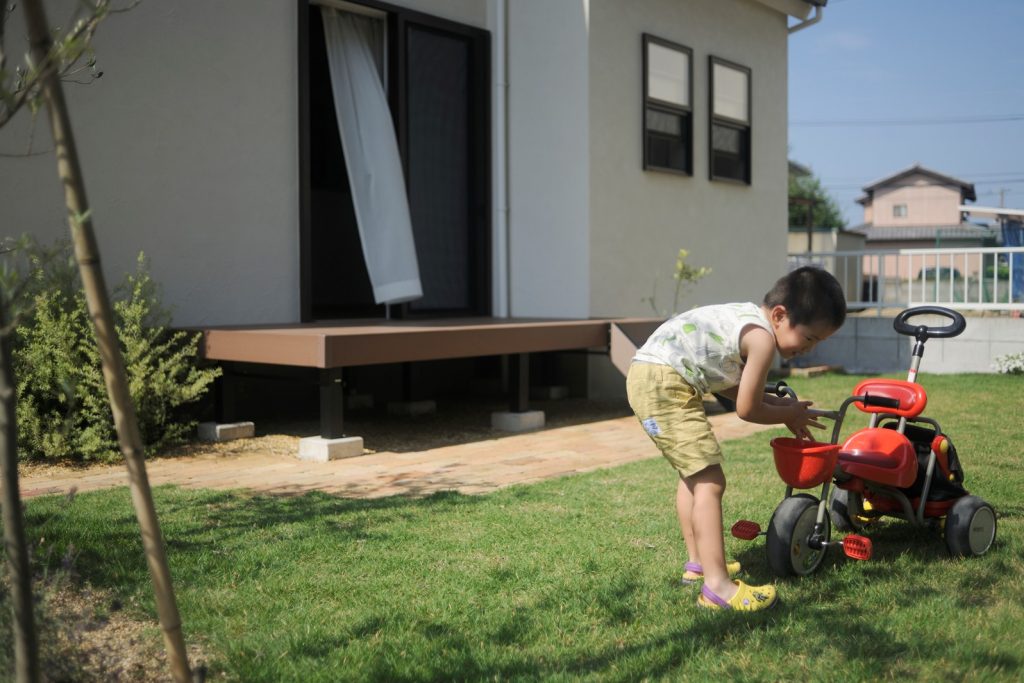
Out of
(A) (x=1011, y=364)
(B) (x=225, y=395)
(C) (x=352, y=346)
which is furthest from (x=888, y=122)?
(C) (x=352, y=346)

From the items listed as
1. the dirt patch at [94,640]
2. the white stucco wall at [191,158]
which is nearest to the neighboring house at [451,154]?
the white stucco wall at [191,158]

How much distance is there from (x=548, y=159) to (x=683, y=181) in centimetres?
166

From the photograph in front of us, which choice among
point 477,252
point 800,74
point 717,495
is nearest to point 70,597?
point 717,495

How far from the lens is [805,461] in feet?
10.4

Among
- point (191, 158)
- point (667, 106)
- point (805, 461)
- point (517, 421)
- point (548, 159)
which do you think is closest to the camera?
point (805, 461)

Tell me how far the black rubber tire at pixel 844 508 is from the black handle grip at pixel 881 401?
0.36 m

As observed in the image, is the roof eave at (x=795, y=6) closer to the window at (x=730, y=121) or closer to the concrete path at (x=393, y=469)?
the window at (x=730, y=121)

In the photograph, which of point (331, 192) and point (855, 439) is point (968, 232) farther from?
point (855, 439)

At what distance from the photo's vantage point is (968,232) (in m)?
50.9

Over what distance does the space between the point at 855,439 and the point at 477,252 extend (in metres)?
5.78

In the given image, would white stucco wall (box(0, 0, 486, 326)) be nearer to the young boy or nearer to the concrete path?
the concrete path

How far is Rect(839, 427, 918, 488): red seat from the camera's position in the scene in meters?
3.46

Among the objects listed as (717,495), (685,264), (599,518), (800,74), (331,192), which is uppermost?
(800,74)

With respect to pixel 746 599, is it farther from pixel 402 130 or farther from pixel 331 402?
pixel 402 130
